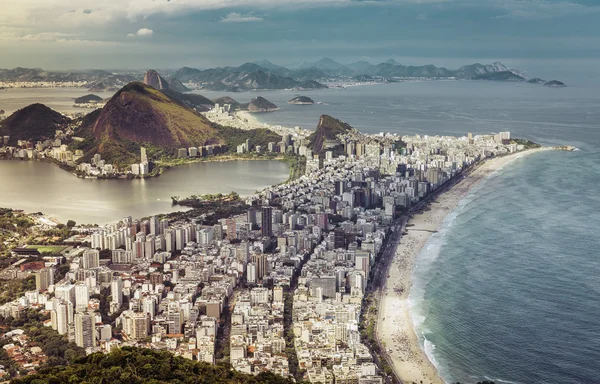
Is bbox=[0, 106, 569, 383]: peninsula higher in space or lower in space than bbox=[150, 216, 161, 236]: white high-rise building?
lower

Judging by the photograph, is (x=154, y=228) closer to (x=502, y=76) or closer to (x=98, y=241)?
(x=98, y=241)

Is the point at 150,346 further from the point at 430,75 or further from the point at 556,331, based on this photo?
the point at 430,75

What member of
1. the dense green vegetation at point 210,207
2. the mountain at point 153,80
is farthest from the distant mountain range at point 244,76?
the dense green vegetation at point 210,207

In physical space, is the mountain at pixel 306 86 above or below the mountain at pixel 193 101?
above

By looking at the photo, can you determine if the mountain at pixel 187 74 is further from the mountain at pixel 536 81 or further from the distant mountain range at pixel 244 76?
the mountain at pixel 536 81

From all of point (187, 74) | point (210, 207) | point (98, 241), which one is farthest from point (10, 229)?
point (187, 74)

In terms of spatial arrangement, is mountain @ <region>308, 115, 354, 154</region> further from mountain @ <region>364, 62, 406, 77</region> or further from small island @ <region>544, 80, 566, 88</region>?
mountain @ <region>364, 62, 406, 77</region>

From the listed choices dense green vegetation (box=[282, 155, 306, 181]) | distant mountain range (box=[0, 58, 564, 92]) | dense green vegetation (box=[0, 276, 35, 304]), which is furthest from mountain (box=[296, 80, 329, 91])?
dense green vegetation (box=[0, 276, 35, 304])

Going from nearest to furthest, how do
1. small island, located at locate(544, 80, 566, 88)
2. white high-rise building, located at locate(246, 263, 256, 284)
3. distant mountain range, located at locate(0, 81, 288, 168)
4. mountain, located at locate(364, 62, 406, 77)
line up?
white high-rise building, located at locate(246, 263, 256, 284)
distant mountain range, located at locate(0, 81, 288, 168)
small island, located at locate(544, 80, 566, 88)
mountain, located at locate(364, 62, 406, 77)
